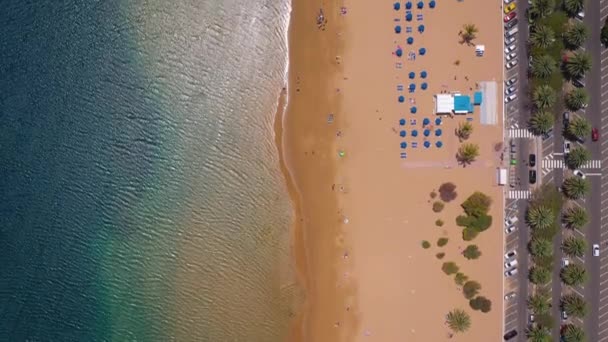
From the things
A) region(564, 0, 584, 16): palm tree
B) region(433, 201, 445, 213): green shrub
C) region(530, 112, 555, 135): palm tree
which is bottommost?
region(433, 201, 445, 213): green shrub

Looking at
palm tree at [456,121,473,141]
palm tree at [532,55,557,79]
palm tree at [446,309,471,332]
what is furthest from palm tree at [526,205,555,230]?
palm tree at [532,55,557,79]

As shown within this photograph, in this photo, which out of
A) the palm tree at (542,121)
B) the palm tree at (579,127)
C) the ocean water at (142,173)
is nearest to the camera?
the palm tree at (579,127)

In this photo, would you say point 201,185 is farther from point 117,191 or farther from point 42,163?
point 42,163

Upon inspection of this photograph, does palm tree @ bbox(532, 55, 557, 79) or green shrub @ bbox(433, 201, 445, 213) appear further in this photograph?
green shrub @ bbox(433, 201, 445, 213)

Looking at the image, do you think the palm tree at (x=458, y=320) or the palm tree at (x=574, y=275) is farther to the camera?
the palm tree at (x=458, y=320)

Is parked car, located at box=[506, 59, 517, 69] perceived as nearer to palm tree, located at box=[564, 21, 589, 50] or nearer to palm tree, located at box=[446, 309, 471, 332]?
palm tree, located at box=[564, 21, 589, 50]

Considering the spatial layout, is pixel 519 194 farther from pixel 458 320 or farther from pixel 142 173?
pixel 142 173

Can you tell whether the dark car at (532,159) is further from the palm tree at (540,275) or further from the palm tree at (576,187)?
the palm tree at (540,275)

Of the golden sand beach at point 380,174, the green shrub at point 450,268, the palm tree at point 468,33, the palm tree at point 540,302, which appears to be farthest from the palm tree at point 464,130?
the palm tree at point 540,302
